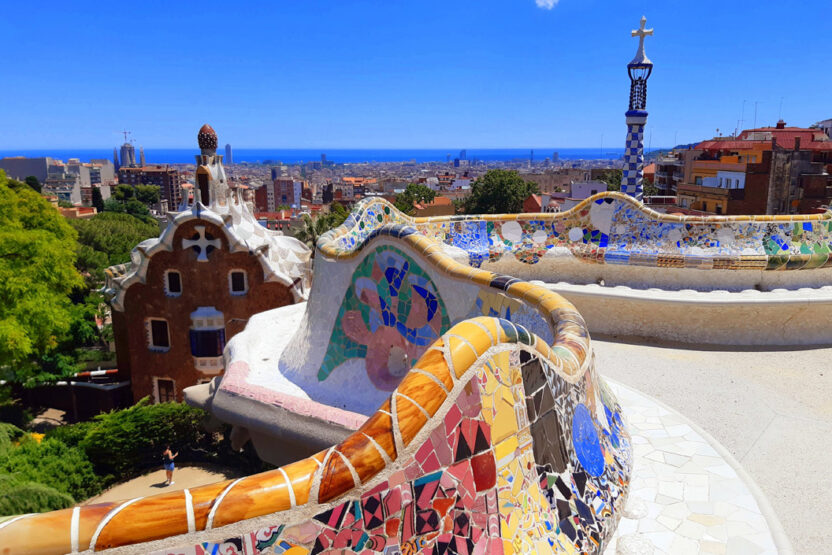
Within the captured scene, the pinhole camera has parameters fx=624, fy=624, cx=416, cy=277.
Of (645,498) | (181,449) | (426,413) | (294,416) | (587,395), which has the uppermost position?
(426,413)

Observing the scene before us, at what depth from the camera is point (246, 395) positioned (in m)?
6.61

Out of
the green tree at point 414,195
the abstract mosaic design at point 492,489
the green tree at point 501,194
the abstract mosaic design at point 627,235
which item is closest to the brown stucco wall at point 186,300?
the abstract mosaic design at point 627,235

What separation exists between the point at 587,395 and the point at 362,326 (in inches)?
119

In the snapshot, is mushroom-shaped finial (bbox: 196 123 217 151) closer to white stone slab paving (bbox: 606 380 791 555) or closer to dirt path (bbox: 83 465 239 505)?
dirt path (bbox: 83 465 239 505)

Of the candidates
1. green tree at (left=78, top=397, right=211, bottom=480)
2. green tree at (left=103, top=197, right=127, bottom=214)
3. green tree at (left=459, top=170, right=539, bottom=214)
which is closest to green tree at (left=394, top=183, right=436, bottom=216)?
green tree at (left=459, top=170, right=539, bottom=214)

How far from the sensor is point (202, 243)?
13586 mm

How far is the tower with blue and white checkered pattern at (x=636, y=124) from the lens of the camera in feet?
41.1

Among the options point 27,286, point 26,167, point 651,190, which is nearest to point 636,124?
point 27,286

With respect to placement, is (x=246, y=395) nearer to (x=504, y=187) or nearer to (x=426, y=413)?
(x=426, y=413)

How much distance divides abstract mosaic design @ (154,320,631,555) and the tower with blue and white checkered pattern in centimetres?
996

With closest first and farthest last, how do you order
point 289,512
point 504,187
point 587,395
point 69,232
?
point 289,512 < point 587,395 < point 69,232 < point 504,187

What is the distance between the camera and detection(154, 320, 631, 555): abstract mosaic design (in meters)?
→ 2.29

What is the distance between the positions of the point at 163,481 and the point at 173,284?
15.2 feet

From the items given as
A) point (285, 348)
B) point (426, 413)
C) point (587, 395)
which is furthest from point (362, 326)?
→ point (426, 413)
